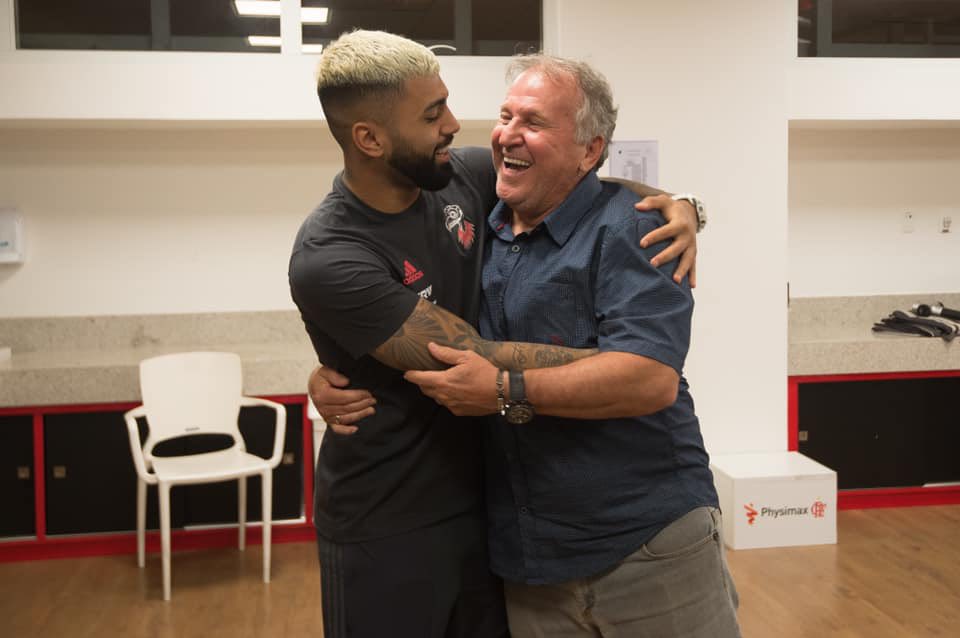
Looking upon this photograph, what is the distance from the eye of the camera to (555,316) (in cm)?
188

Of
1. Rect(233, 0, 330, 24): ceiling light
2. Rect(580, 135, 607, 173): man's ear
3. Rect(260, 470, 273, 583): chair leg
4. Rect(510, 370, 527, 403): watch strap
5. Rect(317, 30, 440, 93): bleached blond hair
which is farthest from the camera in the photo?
Rect(233, 0, 330, 24): ceiling light

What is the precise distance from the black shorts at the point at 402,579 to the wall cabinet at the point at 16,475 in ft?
10.6

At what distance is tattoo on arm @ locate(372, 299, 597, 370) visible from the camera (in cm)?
180

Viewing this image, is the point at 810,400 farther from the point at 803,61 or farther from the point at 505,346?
the point at 505,346

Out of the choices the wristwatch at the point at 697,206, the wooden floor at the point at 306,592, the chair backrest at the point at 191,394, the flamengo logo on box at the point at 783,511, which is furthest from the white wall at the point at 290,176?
the wristwatch at the point at 697,206

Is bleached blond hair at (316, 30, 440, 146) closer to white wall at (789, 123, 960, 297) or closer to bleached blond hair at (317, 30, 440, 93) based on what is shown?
bleached blond hair at (317, 30, 440, 93)

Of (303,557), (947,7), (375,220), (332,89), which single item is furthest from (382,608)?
(947,7)

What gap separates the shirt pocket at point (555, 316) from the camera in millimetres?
1867

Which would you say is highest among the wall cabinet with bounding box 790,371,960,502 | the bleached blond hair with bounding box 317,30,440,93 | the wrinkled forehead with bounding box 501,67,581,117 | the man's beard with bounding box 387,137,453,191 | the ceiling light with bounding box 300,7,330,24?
the ceiling light with bounding box 300,7,330,24

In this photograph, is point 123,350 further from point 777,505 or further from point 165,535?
point 777,505

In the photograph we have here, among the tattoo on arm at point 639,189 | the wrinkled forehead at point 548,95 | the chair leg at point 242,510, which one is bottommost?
the chair leg at point 242,510

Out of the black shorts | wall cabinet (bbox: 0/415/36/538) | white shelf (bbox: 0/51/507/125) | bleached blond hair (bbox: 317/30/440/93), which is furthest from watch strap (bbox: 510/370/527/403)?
wall cabinet (bbox: 0/415/36/538)

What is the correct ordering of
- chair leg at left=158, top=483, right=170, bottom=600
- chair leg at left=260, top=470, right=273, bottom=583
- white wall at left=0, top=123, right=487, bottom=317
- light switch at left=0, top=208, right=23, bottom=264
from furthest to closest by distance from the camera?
white wall at left=0, top=123, right=487, bottom=317 → light switch at left=0, top=208, right=23, bottom=264 → chair leg at left=260, top=470, right=273, bottom=583 → chair leg at left=158, top=483, right=170, bottom=600

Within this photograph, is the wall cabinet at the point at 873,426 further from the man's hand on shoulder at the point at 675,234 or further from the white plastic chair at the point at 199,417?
the man's hand on shoulder at the point at 675,234
